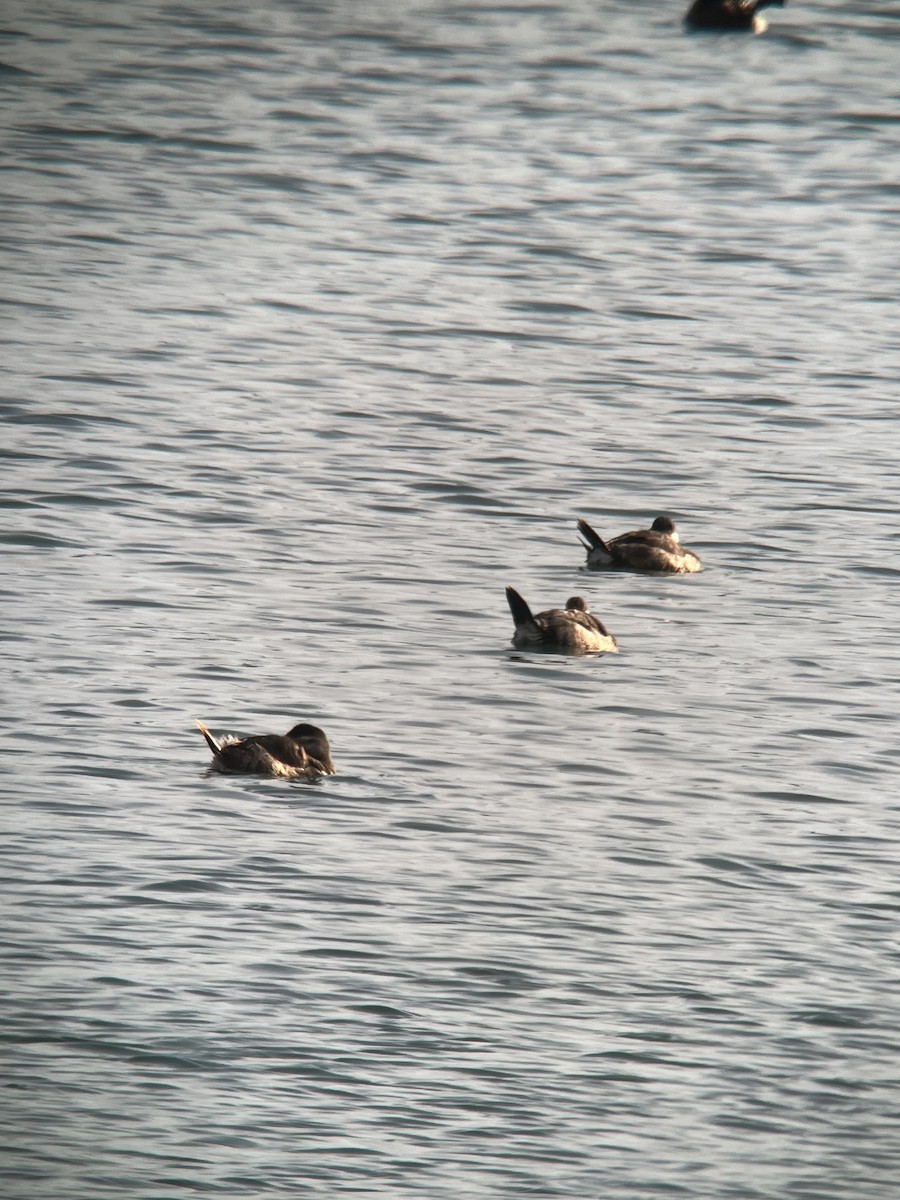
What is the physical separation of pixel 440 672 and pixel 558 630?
89 centimetres

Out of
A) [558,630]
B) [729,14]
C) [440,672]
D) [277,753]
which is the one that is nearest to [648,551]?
[558,630]

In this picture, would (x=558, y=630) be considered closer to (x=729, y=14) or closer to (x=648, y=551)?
(x=648, y=551)

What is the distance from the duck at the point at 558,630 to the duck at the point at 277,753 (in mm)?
2986

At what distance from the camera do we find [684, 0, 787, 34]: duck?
4222 centimetres

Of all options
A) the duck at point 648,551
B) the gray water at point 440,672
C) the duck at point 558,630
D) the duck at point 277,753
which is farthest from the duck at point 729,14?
the duck at point 277,753

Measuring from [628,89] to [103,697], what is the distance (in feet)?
89.6

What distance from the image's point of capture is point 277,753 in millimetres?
12203

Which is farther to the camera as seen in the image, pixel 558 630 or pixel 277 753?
pixel 558 630

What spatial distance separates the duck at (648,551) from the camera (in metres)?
17.2

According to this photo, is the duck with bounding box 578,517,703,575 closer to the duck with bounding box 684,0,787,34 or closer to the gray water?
the gray water

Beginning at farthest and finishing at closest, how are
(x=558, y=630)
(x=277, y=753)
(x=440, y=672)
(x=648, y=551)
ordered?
(x=648, y=551) < (x=558, y=630) < (x=440, y=672) < (x=277, y=753)

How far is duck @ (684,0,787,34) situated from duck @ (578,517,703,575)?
26.6 metres

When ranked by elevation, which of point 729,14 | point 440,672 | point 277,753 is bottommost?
point 440,672

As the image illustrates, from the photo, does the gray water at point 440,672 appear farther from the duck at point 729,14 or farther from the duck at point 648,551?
the duck at point 729,14
